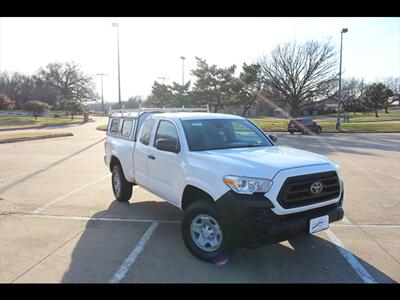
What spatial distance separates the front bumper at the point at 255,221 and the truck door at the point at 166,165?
3.89ft

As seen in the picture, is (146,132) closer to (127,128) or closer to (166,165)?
(127,128)

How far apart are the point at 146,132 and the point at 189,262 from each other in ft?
8.80

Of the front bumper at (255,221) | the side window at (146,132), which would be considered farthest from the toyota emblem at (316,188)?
the side window at (146,132)

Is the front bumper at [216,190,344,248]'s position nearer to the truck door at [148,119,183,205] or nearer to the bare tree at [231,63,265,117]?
the truck door at [148,119,183,205]

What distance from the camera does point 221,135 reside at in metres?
5.57

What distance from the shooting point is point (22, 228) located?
5.82m

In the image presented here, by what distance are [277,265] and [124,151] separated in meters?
3.82

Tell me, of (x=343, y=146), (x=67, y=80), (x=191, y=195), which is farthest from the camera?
(x=67, y=80)

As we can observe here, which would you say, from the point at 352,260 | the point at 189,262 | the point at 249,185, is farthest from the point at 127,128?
the point at 352,260

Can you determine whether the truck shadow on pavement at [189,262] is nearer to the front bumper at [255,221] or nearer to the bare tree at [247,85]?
the front bumper at [255,221]

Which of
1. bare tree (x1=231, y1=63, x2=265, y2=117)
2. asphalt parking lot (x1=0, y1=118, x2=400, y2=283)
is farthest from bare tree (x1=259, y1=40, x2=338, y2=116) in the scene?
asphalt parking lot (x1=0, y1=118, x2=400, y2=283)

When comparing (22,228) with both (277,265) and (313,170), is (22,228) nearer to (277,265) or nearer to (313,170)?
(277,265)

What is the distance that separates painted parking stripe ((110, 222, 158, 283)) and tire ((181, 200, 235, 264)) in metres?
0.69
